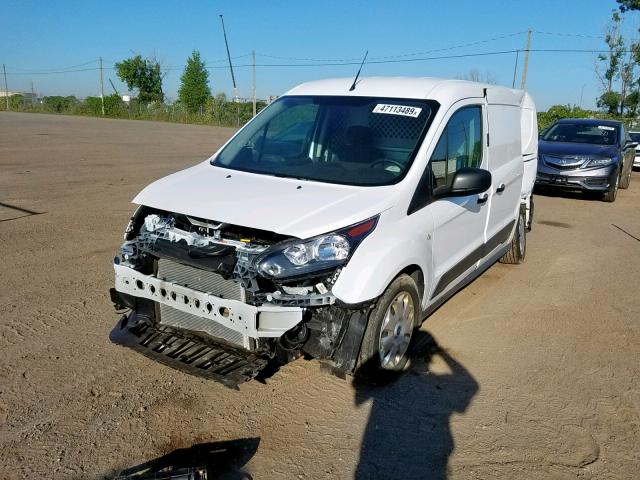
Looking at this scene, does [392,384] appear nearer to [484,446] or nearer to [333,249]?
[484,446]

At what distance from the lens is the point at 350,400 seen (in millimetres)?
3654

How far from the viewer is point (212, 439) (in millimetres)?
3184

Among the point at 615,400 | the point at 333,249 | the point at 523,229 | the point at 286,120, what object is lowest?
the point at 615,400

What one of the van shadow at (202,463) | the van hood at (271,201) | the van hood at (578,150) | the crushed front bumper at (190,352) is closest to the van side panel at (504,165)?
the van hood at (271,201)

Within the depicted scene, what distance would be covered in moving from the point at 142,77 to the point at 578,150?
63194 mm

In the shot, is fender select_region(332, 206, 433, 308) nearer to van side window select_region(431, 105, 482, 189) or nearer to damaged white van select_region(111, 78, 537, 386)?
damaged white van select_region(111, 78, 537, 386)

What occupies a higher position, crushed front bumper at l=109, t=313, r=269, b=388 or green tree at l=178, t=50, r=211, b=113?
green tree at l=178, t=50, r=211, b=113

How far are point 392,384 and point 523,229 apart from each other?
149 inches

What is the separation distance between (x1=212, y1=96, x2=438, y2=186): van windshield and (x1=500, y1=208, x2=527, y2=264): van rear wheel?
9.57 feet

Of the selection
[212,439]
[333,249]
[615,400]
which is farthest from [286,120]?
[615,400]

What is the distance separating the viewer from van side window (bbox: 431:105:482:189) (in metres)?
4.13

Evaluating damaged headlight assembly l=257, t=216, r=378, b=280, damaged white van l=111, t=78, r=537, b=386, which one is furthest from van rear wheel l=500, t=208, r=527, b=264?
damaged headlight assembly l=257, t=216, r=378, b=280

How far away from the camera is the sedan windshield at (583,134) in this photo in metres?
12.8

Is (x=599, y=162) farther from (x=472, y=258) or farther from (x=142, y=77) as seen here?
(x=142, y=77)
